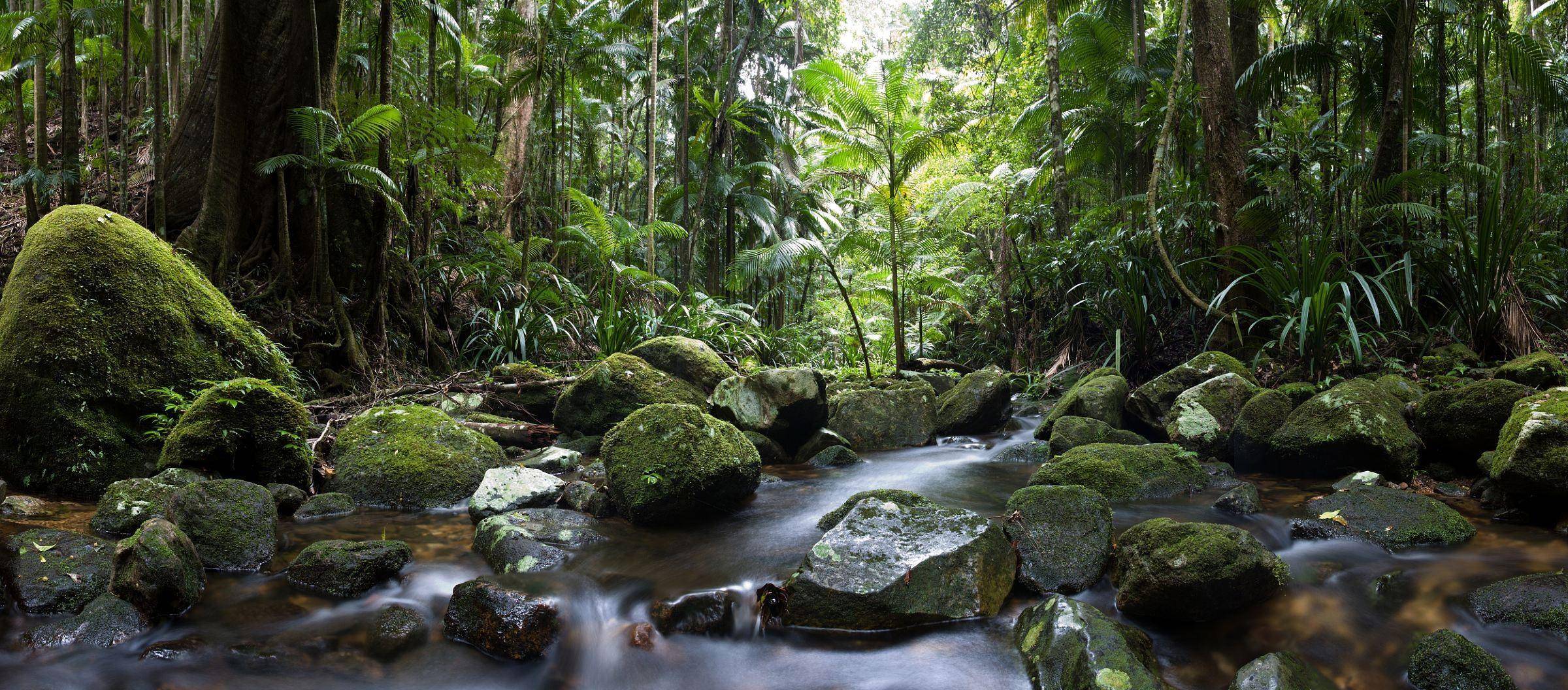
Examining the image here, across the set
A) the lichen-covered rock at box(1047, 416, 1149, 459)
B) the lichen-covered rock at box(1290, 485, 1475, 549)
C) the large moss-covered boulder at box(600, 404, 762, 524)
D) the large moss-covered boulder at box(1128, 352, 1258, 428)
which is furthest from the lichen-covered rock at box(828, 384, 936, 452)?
the lichen-covered rock at box(1290, 485, 1475, 549)

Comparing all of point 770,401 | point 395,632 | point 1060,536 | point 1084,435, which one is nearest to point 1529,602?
point 1060,536

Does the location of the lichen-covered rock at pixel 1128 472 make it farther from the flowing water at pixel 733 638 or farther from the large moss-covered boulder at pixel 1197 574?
the large moss-covered boulder at pixel 1197 574

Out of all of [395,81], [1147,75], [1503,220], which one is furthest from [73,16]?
[1147,75]

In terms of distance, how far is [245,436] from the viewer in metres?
4.12

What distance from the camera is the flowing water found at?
2518 millimetres

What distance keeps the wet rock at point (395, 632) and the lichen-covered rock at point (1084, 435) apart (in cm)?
455

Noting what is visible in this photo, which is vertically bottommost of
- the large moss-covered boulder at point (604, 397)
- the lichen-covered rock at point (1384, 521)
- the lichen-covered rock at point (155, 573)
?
the lichen-covered rock at point (1384, 521)

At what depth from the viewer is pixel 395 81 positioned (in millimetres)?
9945

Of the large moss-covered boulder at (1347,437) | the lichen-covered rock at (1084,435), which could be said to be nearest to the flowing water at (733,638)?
the large moss-covered boulder at (1347,437)

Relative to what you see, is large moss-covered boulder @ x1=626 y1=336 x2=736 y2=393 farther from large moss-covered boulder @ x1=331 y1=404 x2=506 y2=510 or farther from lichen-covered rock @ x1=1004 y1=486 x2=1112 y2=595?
lichen-covered rock @ x1=1004 y1=486 x2=1112 y2=595

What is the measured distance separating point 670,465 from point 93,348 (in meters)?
3.34

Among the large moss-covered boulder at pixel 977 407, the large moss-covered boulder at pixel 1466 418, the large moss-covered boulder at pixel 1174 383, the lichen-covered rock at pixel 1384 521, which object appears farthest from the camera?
the large moss-covered boulder at pixel 977 407

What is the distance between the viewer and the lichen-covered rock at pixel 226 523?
3277mm

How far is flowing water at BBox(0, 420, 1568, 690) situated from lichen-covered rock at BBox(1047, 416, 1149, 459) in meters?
1.95
